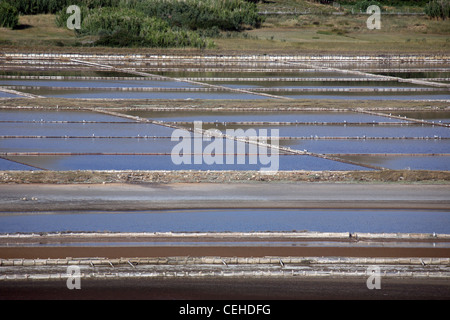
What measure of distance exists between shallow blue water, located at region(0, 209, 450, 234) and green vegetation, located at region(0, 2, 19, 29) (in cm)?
2940

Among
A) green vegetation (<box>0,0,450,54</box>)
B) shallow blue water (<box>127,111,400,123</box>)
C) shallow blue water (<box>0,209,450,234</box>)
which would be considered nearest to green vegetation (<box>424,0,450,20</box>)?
green vegetation (<box>0,0,450,54</box>)

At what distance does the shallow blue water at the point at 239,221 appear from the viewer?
1046cm

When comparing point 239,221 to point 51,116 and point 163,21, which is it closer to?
point 51,116

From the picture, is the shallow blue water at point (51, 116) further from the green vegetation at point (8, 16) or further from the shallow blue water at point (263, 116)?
the green vegetation at point (8, 16)

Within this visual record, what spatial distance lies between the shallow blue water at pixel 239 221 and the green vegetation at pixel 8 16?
96.5 ft

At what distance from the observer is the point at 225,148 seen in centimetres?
1558

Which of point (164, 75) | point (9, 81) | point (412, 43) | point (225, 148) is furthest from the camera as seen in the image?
point (412, 43)

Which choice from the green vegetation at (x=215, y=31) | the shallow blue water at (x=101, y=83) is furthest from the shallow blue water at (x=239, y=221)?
the green vegetation at (x=215, y=31)

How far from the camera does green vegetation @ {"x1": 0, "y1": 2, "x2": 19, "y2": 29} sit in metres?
37.9

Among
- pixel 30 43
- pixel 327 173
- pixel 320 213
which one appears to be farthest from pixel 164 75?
pixel 320 213

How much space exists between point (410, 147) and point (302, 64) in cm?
1580

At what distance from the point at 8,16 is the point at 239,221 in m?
30.7
